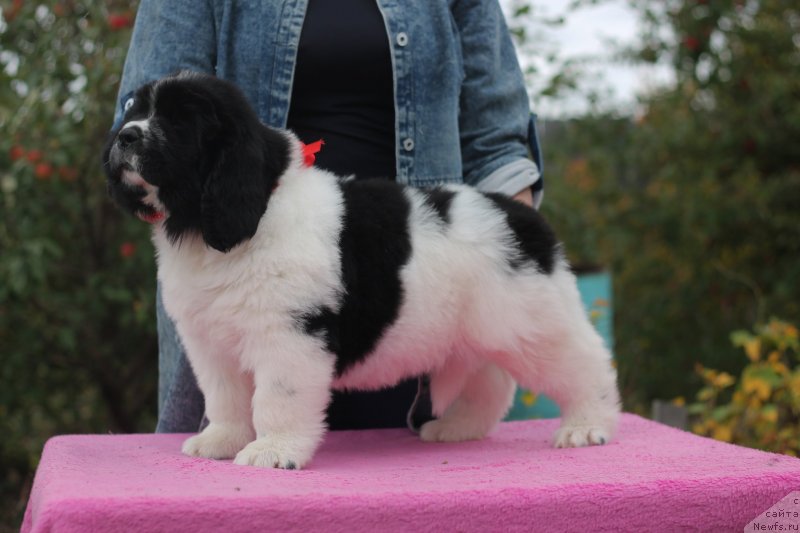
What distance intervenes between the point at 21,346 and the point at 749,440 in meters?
4.07

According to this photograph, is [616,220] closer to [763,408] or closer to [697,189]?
[697,189]

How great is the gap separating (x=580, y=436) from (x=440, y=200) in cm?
89

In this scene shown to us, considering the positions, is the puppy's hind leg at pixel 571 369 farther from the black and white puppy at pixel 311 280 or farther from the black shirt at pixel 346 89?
the black shirt at pixel 346 89

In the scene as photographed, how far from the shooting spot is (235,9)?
120 inches

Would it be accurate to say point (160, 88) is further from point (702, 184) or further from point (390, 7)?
point (702, 184)

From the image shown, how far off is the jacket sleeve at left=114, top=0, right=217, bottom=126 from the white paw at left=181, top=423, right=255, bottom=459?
1.08 meters

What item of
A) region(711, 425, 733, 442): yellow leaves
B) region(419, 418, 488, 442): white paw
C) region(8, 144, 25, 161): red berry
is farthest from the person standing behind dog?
region(711, 425, 733, 442): yellow leaves

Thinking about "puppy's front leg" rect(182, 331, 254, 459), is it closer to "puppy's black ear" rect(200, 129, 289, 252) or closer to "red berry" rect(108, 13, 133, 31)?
"puppy's black ear" rect(200, 129, 289, 252)

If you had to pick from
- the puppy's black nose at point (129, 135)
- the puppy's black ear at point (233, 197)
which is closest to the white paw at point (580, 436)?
the puppy's black ear at point (233, 197)

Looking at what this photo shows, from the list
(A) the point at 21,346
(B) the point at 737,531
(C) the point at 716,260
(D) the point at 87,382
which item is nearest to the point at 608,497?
(B) the point at 737,531

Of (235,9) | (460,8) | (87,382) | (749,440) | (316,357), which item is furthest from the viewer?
(87,382)

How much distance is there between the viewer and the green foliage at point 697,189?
22.9 feet

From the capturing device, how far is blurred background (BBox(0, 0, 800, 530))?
4.70 m

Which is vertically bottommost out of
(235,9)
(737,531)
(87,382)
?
(87,382)
